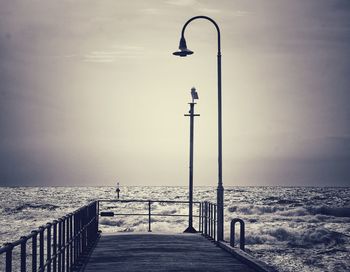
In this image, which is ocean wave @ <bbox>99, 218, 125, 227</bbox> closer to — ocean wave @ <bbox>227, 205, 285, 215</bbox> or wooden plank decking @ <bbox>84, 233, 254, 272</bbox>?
ocean wave @ <bbox>227, 205, 285, 215</bbox>

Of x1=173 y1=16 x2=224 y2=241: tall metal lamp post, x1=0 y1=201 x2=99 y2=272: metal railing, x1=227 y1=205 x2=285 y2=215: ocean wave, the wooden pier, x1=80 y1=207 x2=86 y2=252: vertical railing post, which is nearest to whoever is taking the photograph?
x1=0 y1=201 x2=99 y2=272: metal railing

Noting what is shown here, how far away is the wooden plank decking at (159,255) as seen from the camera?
489 inches

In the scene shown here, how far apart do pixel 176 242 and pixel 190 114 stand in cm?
755

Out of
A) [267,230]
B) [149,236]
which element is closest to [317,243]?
[267,230]

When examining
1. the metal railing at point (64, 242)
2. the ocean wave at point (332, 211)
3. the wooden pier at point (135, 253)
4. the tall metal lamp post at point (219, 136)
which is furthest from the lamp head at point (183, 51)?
the ocean wave at point (332, 211)

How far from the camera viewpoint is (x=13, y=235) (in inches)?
2009

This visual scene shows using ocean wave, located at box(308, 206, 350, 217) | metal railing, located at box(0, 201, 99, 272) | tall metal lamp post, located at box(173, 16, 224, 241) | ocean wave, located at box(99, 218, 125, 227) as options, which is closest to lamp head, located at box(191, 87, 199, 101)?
tall metal lamp post, located at box(173, 16, 224, 241)

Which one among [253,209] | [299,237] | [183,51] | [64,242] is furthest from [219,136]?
[253,209]

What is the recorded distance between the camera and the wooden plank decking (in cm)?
1242

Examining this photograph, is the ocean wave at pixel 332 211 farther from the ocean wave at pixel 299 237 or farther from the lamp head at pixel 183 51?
the lamp head at pixel 183 51

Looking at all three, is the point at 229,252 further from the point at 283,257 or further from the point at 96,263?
the point at 283,257

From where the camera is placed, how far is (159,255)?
1458 centimetres

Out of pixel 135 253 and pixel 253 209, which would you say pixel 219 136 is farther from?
pixel 253 209

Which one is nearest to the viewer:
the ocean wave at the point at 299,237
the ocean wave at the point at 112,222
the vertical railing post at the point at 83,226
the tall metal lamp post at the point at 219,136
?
the vertical railing post at the point at 83,226
